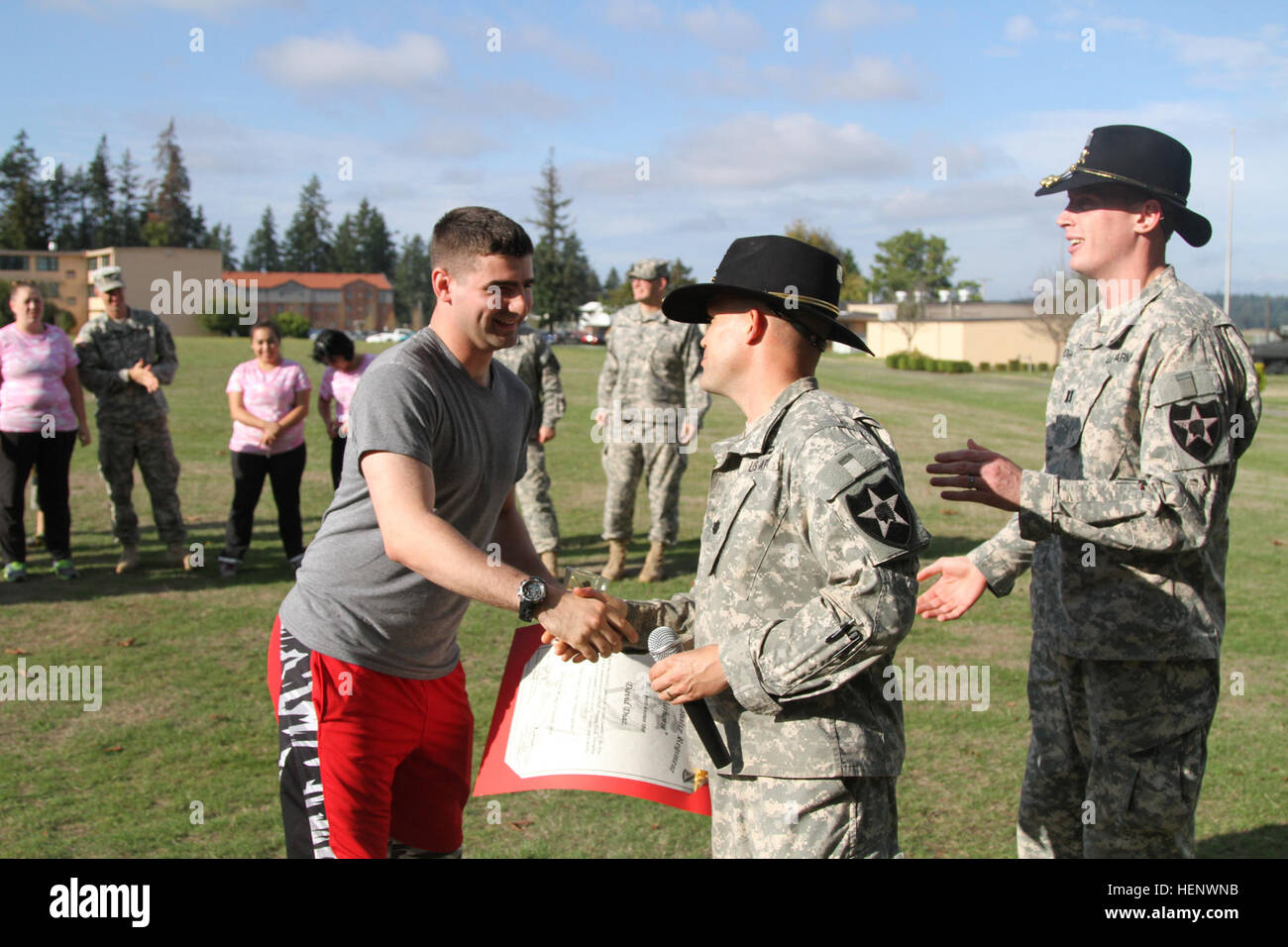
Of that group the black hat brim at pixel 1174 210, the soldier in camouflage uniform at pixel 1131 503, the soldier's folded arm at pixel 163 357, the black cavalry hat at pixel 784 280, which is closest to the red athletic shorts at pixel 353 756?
the black cavalry hat at pixel 784 280

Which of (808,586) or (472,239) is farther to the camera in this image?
(472,239)

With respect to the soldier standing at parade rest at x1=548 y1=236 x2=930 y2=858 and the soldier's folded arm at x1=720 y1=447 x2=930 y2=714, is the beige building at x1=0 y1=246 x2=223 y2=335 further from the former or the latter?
the soldier's folded arm at x1=720 y1=447 x2=930 y2=714

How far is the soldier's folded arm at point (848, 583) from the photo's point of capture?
2.37 metres

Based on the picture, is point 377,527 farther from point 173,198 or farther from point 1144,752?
point 173,198

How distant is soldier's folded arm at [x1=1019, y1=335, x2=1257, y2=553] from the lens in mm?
2975

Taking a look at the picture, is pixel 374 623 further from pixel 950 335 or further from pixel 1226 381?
pixel 950 335

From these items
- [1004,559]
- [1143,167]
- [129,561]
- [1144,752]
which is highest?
[1143,167]

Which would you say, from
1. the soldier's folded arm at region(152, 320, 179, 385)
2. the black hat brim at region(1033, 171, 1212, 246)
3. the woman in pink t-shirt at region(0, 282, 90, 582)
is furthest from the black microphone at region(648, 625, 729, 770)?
the soldier's folded arm at region(152, 320, 179, 385)

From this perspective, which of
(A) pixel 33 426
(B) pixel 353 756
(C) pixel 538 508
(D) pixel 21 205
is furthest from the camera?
(D) pixel 21 205

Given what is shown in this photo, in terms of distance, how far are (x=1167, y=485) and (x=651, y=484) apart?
22.0 feet

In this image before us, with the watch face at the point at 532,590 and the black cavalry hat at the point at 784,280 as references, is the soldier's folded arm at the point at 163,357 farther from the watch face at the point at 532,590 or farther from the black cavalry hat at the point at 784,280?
the black cavalry hat at the point at 784,280

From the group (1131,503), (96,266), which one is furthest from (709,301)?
(96,266)

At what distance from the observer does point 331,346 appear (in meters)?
9.70

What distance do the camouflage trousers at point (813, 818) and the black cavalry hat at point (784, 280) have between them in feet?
3.49
